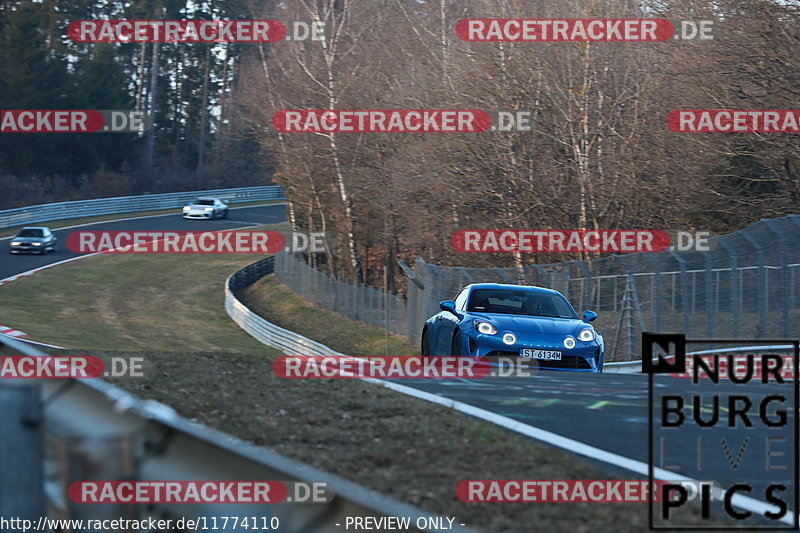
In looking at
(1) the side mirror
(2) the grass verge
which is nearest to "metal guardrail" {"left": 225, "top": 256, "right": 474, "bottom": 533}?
(1) the side mirror

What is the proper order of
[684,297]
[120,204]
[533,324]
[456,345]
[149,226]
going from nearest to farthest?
[533,324], [456,345], [684,297], [149,226], [120,204]

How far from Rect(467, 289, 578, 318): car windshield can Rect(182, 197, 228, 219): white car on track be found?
2244 inches

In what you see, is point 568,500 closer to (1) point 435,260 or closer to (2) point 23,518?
(2) point 23,518

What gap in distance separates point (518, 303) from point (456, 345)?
1392 mm

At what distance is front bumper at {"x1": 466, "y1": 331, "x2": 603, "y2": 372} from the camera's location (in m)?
13.5

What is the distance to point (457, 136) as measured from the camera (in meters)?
33.0

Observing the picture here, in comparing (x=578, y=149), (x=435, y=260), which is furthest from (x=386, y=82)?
(x=578, y=149)

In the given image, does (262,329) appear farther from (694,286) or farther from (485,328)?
(485,328)

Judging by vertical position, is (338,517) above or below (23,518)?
above

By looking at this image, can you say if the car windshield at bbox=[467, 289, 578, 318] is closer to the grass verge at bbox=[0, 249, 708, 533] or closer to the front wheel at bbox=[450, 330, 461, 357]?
the front wheel at bbox=[450, 330, 461, 357]

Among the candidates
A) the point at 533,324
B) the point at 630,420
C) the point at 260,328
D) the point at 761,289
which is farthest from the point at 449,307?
the point at 260,328

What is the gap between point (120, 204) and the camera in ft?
240

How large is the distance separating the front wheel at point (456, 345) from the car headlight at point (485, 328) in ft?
1.42

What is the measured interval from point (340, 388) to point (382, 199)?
32491mm
